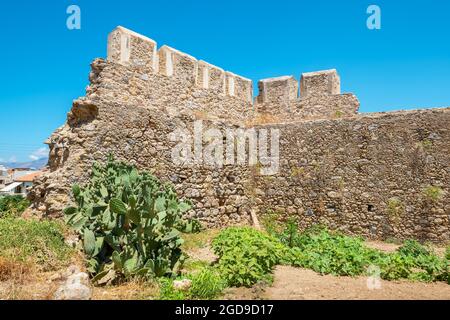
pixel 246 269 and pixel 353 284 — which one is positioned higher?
pixel 246 269

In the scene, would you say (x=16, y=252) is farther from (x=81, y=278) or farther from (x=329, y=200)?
(x=329, y=200)

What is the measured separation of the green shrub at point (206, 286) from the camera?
458 centimetres

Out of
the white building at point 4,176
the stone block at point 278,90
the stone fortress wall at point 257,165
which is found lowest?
the white building at point 4,176

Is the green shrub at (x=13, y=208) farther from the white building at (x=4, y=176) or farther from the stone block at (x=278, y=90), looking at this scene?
the white building at (x=4, y=176)

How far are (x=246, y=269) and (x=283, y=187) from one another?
5405 millimetres

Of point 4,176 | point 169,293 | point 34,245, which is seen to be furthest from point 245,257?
point 4,176

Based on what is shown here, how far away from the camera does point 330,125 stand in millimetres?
9820

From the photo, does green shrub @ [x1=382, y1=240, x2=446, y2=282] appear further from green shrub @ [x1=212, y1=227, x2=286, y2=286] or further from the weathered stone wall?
the weathered stone wall

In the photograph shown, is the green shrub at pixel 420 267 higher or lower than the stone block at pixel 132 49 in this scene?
lower

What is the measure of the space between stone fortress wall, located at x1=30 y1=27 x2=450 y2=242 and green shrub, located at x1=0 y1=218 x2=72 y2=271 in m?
1.18

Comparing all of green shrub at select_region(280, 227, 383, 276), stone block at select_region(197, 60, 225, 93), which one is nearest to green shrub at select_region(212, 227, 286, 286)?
green shrub at select_region(280, 227, 383, 276)

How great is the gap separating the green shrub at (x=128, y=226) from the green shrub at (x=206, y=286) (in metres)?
0.57

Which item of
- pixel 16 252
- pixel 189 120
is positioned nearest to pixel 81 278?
pixel 16 252

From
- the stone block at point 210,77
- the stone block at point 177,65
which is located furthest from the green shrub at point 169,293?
the stone block at point 210,77
